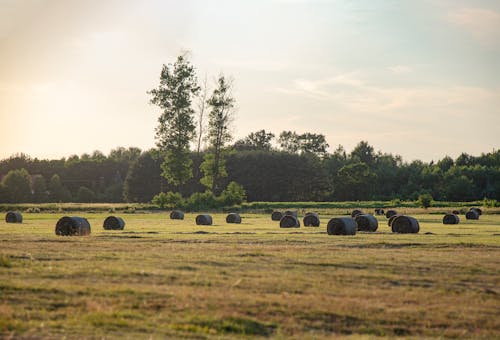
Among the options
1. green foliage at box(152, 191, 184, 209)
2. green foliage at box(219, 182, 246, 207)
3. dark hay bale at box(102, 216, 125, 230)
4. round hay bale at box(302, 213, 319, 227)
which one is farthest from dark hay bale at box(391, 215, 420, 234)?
green foliage at box(152, 191, 184, 209)

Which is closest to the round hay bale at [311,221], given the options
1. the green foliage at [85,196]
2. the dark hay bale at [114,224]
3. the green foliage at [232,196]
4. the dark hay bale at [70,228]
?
the dark hay bale at [114,224]

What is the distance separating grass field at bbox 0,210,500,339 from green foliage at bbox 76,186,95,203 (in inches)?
4176

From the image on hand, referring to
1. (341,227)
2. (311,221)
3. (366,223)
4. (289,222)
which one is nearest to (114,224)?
(289,222)

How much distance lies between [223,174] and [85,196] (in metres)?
41.9

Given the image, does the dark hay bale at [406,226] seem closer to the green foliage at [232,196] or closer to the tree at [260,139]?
the green foliage at [232,196]

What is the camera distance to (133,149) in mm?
189250

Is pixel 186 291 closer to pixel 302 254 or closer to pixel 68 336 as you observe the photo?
pixel 68 336

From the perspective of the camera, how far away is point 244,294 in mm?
15672

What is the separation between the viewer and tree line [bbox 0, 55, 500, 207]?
3770 inches

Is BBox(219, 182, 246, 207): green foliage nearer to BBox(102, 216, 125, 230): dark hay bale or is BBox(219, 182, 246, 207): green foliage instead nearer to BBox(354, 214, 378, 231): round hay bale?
BBox(102, 216, 125, 230): dark hay bale

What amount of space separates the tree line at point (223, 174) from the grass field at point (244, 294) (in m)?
67.2

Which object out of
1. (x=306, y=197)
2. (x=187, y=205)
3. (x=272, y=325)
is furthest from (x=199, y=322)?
(x=306, y=197)

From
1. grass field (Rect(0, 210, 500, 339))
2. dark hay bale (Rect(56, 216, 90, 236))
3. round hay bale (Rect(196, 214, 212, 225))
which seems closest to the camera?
grass field (Rect(0, 210, 500, 339))

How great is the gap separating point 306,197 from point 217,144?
28.1 metres
